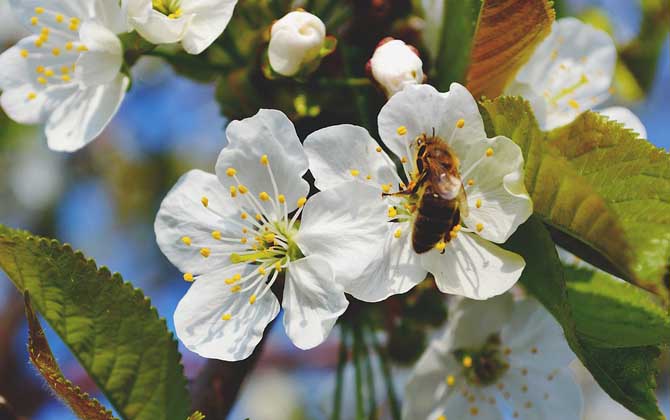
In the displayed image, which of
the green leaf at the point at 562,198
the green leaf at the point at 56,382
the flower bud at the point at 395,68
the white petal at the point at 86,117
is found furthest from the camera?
the white petal at the point at 86,117

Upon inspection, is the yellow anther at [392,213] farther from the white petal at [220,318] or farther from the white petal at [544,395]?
the white petal at [544,395]

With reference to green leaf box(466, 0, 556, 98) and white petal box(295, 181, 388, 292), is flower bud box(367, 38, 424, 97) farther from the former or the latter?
white petal box(295, 181, 388, 292)

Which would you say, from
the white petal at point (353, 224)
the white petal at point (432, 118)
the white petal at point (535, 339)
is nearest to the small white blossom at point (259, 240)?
the white petal at point (353, 224)

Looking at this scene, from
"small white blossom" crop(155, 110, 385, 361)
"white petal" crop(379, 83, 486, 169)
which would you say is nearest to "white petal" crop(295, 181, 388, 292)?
"small white blossom" crop(155, 110, 385, 361)

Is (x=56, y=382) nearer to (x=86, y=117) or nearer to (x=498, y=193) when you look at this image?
(x=86, y=117)

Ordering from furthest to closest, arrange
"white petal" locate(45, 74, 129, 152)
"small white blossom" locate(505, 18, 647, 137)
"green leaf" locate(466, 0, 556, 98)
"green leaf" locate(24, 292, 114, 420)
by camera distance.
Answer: "small white blossom" locate(505, 18, 647, 137) < "white petal" locate(45, 74, 129, 152) < "green leaf" locate(466, 0, 556, 98) < "green leaf" locate(24, 292, 114, 420)

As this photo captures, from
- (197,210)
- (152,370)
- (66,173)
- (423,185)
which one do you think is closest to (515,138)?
(423,185)
